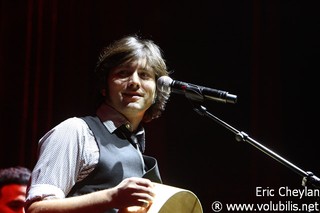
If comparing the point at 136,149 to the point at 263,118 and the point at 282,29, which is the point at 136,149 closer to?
the point at 263,118

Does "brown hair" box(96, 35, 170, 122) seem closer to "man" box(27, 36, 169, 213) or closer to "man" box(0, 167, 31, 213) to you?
"man" box(27, 36, 169, 213)

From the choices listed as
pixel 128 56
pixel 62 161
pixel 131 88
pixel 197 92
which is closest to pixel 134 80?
pixel 131 88

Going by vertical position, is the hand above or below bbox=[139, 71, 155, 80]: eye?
below

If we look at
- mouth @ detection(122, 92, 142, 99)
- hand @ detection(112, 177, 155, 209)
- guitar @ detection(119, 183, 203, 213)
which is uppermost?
mouth @ detection(122, 92, 142, 99)

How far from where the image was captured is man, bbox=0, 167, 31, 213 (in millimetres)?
3057

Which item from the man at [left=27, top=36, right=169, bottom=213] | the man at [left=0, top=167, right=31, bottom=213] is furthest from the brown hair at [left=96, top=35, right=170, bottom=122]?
the man at [left=0, top=167, right=31, bottom=213]

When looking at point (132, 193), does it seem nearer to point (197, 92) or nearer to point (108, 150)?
point (108, 150)

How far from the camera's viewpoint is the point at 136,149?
77.9 inches

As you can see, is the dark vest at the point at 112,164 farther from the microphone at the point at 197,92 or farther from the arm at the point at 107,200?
the microphone at the point at 197,92

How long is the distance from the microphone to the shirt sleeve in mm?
360

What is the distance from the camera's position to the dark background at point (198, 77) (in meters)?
→ 3.43

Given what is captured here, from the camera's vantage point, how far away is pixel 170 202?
63.9 inches

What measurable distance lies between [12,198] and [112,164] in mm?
1564

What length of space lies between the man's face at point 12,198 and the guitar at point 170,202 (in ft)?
5.33
